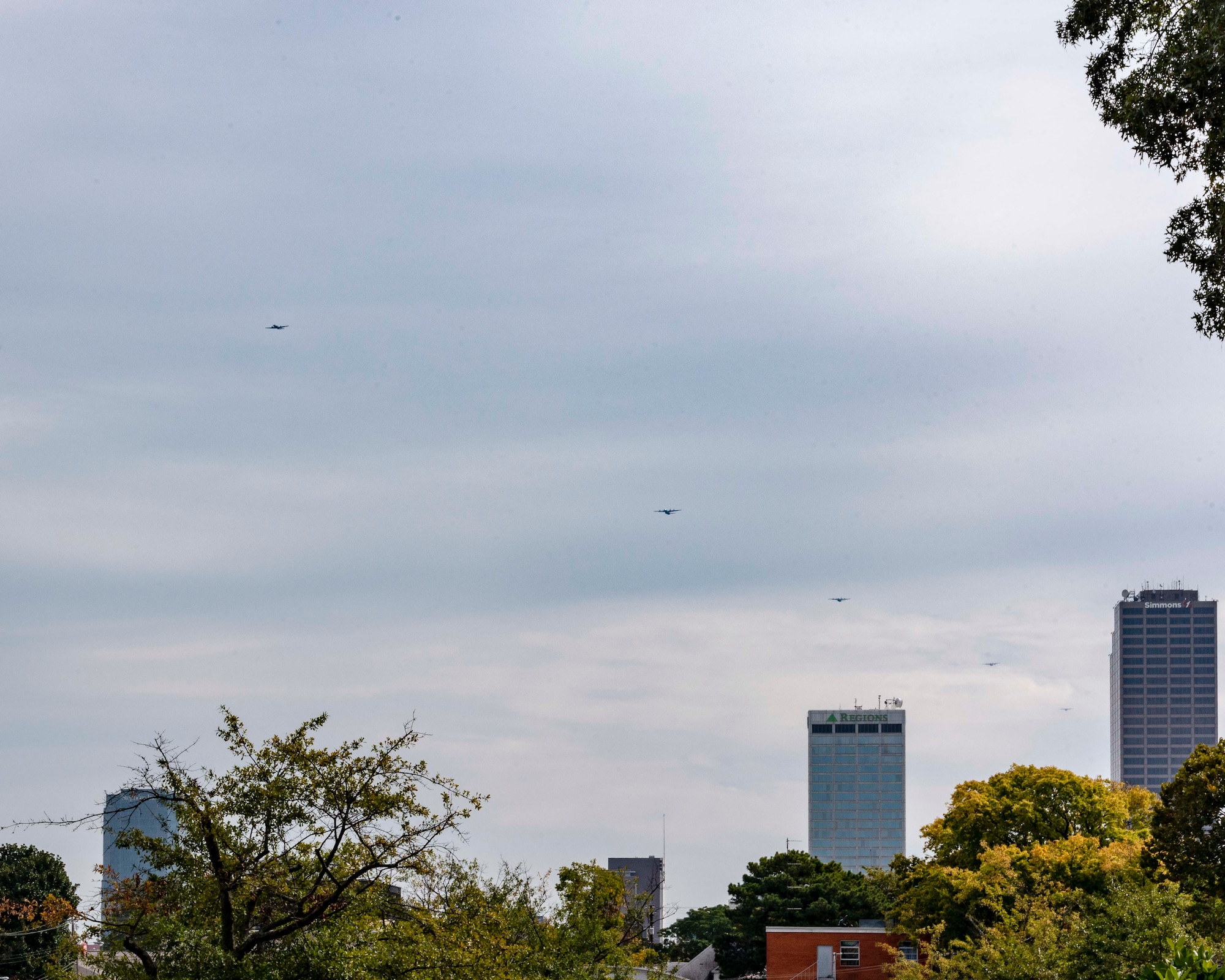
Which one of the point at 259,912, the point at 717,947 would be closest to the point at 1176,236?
the point at 259,912

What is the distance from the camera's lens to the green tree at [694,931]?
102812mm

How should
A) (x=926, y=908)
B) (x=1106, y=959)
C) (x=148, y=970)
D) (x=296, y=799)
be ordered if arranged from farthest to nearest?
1. (x=926, y=908)
2. (x=1106, y=959)
3. (x=296, y=799)
4. (x=148, y=970)

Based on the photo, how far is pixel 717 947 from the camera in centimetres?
8988

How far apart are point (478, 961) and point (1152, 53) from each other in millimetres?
15174

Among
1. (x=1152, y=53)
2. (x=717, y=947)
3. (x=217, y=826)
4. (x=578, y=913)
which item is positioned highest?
(x=1152, y=53)

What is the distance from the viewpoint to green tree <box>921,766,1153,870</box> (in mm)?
62875

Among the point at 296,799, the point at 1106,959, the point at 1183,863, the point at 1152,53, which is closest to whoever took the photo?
the point at 1152,53

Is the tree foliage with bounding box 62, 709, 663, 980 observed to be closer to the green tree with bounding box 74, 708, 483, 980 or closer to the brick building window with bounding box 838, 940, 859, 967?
the green tree with bounding box 74, 708, 483, 980

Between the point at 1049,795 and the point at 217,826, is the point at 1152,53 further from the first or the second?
the point at 1049,795

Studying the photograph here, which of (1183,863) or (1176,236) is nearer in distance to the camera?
(1176,236)

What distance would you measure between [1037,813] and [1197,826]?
82.3 ft

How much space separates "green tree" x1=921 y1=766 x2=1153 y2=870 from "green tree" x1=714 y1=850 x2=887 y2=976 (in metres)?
17.9

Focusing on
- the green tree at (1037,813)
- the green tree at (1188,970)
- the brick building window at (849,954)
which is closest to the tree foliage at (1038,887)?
the green tree at (1037,813)

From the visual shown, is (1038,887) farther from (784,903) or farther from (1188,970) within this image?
(1188,970)
